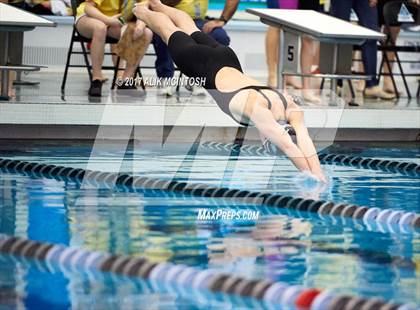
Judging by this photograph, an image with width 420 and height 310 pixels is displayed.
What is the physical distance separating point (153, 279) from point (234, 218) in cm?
154

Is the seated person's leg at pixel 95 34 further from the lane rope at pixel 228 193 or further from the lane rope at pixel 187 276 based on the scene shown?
the lane rope at pixel 187 276

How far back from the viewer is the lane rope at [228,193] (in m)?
5.64

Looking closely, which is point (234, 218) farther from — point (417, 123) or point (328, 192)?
point (417, 123)

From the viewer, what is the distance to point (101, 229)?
509 cm

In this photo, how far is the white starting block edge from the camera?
354 inches

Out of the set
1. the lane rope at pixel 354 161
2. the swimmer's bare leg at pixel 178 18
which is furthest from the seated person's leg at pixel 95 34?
the swimmer's bare leg at pixel 178 18

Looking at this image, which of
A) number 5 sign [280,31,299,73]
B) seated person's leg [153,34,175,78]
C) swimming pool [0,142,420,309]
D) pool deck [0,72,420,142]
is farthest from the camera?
seated person's leg [153,34,175,78]

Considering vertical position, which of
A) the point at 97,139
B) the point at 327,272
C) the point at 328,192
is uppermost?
the point at 327,272

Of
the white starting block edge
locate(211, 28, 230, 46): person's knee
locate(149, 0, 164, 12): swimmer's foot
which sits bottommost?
locate(211, 28, 230, 46): person's knee

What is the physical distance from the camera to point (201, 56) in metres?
7.28

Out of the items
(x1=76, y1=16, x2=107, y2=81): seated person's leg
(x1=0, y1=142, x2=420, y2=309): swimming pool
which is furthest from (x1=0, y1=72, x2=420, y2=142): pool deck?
(x1=0, y1=142, x2=420, y2=309): swimming pool

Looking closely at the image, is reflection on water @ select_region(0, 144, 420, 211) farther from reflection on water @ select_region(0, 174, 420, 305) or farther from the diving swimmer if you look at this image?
reflection on water @ select_region(0, 174, 420, 305)

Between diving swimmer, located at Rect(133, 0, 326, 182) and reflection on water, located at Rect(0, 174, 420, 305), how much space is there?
1.94ft

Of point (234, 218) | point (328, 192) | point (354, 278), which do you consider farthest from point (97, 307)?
point (328, 192)
